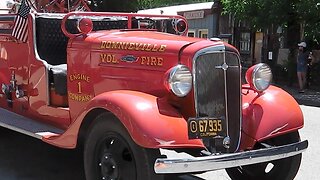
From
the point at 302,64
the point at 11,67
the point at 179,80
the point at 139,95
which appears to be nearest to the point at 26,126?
the point at 11,67

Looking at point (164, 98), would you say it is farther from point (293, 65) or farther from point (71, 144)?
point (293, 65)

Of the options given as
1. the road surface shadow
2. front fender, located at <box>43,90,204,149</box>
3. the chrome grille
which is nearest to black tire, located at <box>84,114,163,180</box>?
front fender, located at <box>43,90,204,149</box>

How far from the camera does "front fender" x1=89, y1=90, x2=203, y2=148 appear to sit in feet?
12.5

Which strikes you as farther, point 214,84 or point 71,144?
point 71,144

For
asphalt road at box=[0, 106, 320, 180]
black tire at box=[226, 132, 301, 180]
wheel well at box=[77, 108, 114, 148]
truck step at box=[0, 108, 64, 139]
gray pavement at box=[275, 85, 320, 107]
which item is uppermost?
wheel well at box=[77, 108, 114, 148]

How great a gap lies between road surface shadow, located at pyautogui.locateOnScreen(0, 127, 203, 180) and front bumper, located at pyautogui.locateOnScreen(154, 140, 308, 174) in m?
1.23

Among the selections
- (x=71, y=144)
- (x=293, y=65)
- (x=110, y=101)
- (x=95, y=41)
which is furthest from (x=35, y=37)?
(x=293, y=65)

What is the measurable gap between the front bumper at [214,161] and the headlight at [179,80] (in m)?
0.62

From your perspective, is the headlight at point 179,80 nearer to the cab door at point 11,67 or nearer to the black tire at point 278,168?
the black tire at point 278,168

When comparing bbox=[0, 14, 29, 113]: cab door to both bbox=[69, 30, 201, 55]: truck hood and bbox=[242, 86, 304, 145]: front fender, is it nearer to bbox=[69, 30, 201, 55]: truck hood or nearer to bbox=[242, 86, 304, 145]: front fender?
bbox=[69, 30, 201, 55]: truck hood

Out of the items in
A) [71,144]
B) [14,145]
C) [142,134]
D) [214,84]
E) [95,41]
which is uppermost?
[95,41]

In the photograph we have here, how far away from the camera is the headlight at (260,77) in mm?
4648

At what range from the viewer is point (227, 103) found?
174 inches

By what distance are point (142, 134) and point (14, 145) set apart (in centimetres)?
372
